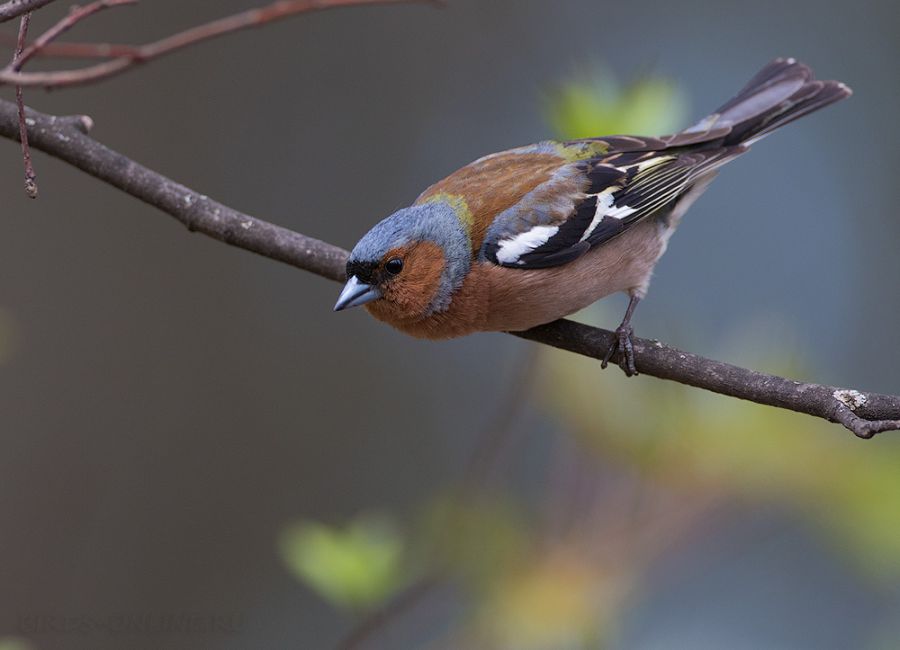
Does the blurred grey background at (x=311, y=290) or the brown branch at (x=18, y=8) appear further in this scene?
the blurred grey background at (x=311, y=290)

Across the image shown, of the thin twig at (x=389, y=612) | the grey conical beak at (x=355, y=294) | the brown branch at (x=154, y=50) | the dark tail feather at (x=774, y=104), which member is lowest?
the thin twig at (x=389, y=612)

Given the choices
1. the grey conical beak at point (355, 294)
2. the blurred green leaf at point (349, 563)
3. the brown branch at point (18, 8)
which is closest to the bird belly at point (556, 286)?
the grey conical beak at point (355, 294)

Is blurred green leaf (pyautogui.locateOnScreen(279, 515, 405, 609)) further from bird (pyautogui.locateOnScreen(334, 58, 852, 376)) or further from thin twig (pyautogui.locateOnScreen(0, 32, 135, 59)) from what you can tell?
thin twig (pyautogui.locateOnScreen(0, 32, 135, 59))

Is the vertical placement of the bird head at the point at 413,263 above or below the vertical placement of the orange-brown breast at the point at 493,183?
below

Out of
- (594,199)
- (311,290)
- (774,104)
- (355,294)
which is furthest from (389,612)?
(311,290)

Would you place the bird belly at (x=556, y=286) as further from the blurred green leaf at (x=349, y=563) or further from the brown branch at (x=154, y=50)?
the brown branch at (x=154, y=50)

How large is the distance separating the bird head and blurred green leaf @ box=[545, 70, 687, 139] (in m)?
0.64

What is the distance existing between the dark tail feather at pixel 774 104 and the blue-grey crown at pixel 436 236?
1.39 m

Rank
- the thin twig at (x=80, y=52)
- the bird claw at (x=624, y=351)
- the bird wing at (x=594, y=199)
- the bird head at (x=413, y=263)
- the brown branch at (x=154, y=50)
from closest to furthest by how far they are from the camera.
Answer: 1. the brown branch at (x=154, y=50)
2. the thin twig at (x=80, y=52)
3. the bird claw at (x=624, y=351)
4. the bird head at (x=413, y=263)
5. the bird wing at (x=594, y=199)

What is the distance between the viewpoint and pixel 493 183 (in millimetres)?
3672

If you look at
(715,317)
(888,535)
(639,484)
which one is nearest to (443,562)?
(639,484)

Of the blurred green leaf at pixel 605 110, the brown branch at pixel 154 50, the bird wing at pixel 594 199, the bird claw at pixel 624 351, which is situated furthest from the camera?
the bird wing at pixel 594 199

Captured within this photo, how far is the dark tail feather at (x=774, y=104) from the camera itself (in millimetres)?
4172

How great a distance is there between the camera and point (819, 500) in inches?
117
